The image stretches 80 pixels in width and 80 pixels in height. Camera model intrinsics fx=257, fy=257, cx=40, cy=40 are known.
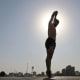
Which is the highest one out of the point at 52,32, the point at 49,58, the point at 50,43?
the point at 52,32

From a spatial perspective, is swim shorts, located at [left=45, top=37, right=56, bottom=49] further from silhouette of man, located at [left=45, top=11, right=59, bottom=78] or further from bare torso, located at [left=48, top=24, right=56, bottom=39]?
bare torso, located at [left=48, top=24, right=56, bottom=39]

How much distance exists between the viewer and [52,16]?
356 inches

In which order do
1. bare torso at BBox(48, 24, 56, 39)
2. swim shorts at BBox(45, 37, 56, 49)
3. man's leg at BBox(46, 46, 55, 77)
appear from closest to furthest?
1. man's leg at BBox(46, 46, 55, 77)
2. swim shorts at BBox(45, 37, 56, 49)
3. bare torso at BBox(48, 24, 56, 39)

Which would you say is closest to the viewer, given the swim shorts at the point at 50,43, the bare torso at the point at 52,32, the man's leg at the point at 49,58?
the man's leg at the point at 49,58

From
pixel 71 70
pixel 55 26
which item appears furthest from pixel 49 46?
pixel 71 70

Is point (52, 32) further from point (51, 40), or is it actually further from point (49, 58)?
point (49, 58)

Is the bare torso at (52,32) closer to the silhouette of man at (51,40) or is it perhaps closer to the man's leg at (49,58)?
the silhouette of man at (51,40)

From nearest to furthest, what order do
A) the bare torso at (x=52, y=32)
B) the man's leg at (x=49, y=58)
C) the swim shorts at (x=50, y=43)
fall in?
the man's leg at (x=49, y=58) < the swim shorts at (x=50, y=43) < the bare torso at (x=52, y=32)

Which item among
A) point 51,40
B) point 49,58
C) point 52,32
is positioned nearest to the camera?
point 49,58

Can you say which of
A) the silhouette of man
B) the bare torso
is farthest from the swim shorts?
the bare torso

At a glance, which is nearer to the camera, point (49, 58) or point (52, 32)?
point (49, 58)

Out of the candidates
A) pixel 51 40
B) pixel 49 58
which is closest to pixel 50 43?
pixel 51 40

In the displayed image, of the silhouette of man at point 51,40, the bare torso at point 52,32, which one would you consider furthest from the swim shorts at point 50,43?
the bare torso at point 52,32

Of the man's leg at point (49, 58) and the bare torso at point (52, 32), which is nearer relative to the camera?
the man's leg at point (49, 58)
